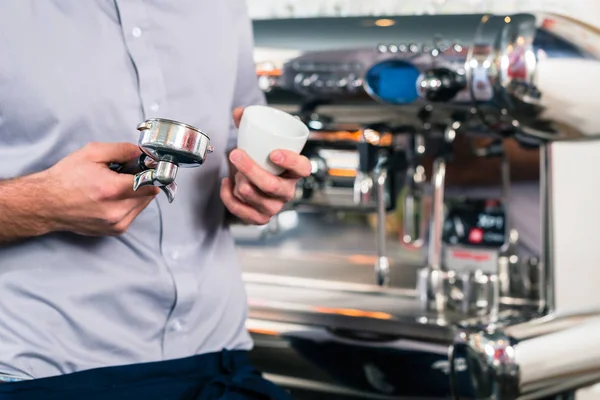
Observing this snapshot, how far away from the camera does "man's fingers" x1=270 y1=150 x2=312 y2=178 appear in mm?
956

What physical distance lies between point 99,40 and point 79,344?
355mm

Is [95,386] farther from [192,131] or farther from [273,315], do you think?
[273,315]

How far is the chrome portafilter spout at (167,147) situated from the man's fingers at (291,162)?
0.45ft

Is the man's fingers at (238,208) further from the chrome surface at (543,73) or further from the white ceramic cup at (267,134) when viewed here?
the chrome surface at (543,73)

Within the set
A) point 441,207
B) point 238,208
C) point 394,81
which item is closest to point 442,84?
point 394,81

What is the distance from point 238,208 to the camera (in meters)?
1.06

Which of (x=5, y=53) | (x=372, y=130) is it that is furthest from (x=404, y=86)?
(x=5, y=53)

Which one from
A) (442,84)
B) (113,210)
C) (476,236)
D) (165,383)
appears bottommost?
(165,383)

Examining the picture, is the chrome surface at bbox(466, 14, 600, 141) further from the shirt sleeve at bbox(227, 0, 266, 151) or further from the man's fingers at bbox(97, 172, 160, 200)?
the man's fingers at bbox(97, 172, 160, 200)

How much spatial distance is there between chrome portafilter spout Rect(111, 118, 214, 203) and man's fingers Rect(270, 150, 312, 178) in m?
0.14

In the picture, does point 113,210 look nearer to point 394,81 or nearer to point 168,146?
point 168,146

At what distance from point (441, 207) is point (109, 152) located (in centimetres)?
73

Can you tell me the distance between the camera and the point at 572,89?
1233 mm

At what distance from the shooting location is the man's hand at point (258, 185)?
960 millimetres
